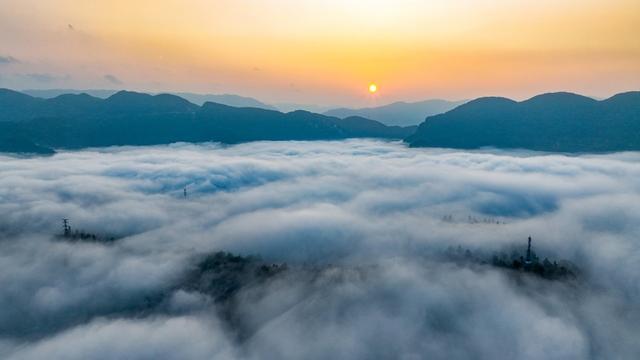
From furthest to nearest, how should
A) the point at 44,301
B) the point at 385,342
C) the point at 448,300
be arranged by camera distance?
the point at 44,301 → the point at 448,300 → the point at 385,342

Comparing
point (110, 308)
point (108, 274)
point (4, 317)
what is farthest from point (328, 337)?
point (4, 317)

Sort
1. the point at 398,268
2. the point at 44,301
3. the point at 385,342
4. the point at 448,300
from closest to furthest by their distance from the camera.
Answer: the point at 385,342 → the point at 448,300 → the point at 44,301 → the point at 398,268

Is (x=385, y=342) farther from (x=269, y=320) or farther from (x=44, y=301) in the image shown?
(x=44, y=301)

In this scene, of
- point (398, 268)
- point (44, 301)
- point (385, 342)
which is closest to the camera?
point (385, 342)

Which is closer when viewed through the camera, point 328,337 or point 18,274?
point 328,337

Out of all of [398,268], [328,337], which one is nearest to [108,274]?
[328,337]

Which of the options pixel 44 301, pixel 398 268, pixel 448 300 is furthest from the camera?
pixel 398 268

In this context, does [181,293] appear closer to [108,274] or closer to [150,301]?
[150,301]

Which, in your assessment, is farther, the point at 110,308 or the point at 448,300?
the point at 110,308
